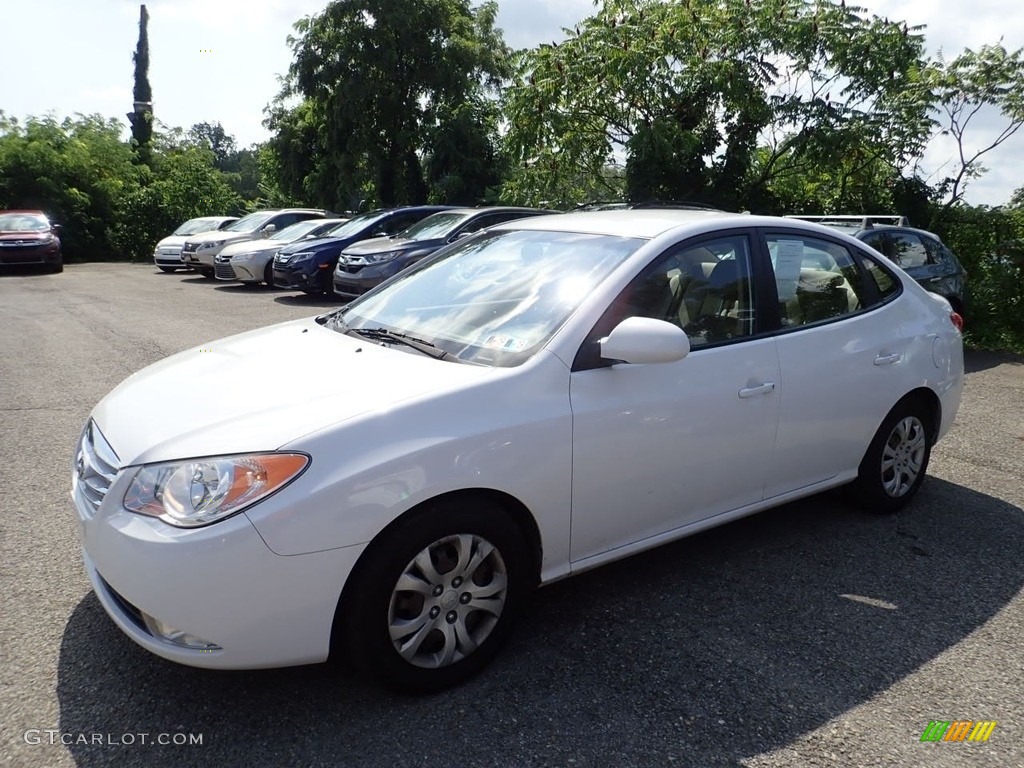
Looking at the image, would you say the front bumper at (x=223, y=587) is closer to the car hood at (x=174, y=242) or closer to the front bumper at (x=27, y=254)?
the car hood at (x=174, y=242)

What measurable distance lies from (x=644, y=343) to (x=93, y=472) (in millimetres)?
1979

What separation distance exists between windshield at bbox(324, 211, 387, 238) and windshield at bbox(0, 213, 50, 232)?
31.9 ft

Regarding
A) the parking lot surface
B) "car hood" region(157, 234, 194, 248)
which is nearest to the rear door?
the parking lot surface

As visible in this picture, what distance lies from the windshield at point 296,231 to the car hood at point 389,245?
147 inches

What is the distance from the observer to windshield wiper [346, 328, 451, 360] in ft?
10.4

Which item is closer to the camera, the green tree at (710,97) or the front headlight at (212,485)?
the front headlight at (212,485)

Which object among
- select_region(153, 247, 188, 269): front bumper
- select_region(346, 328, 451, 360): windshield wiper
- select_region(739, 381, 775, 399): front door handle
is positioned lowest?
select_region(153, 247, 188, 269): front bumper

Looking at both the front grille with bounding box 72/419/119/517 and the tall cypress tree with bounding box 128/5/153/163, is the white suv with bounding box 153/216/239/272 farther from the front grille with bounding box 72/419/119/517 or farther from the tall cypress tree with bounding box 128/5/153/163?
the tall cypress tree with bounding box 128/5/153/163

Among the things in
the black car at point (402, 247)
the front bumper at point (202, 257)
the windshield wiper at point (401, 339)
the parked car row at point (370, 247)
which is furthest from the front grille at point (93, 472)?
the front bumper at point (202, 257)

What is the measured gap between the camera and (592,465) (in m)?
3.02

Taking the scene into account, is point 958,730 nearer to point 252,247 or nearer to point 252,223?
point 252,247

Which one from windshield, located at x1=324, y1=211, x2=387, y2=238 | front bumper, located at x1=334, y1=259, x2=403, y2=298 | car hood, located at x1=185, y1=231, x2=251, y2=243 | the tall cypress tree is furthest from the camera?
the tall cypress tree

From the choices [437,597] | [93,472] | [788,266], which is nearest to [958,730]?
[437,597]

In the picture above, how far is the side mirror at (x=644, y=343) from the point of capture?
→ 9.68ft
